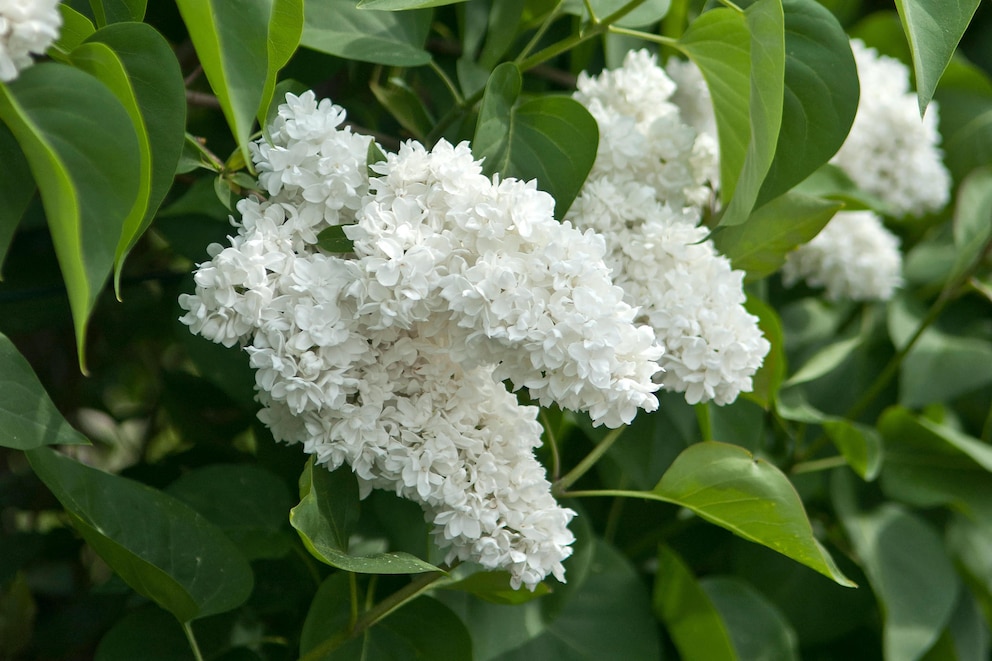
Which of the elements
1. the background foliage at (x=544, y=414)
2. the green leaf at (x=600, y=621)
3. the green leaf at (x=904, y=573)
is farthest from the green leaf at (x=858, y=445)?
the green leaf at (x=600, y=621)

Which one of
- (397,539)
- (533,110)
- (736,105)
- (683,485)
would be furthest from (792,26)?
(397,539)

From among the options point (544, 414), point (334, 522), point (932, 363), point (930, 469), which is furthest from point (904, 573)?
point (334, 522)

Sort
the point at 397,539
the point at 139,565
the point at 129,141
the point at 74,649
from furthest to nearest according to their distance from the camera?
the point at 74,649 → the point at 397,539 → the point at 139,565 → the point at 129,141

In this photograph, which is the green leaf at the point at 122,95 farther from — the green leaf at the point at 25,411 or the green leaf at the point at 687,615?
the green leaf at the point at 687,615

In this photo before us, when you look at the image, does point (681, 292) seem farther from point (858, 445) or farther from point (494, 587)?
point (858, 445)

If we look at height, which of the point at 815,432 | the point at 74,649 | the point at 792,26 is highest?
the point at 792,26

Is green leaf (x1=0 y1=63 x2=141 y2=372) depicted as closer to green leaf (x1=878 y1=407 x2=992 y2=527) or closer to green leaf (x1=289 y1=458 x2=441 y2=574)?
green leaf (x1=289 y1=458 x2=441 y2=574)

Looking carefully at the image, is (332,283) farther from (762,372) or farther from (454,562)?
(762,372)

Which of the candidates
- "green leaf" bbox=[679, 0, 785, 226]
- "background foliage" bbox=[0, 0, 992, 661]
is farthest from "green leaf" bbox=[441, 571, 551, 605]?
"green leaf" bbox=[679, 0, 785, 226]
